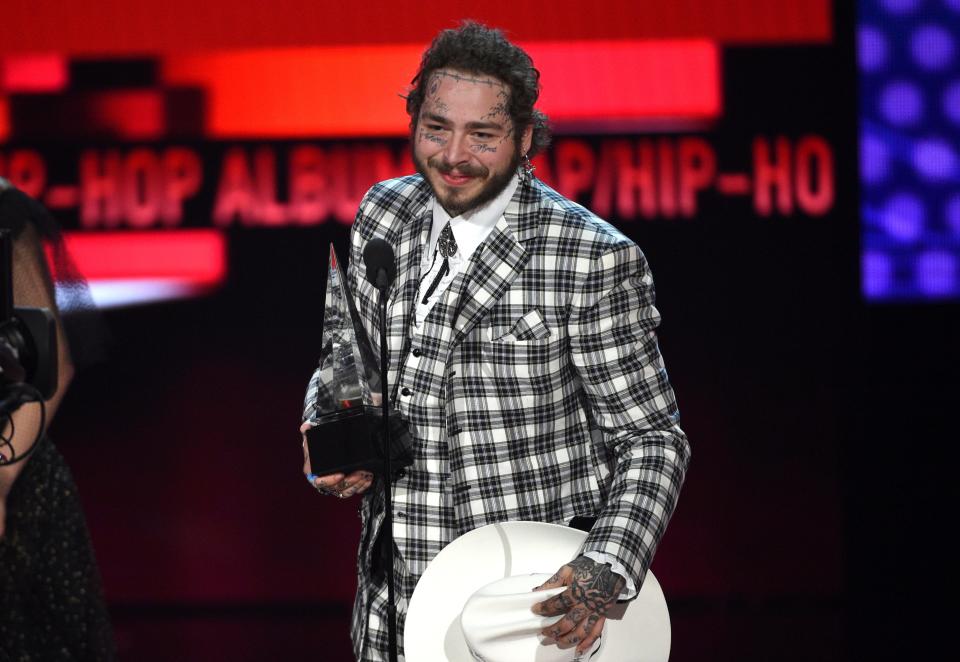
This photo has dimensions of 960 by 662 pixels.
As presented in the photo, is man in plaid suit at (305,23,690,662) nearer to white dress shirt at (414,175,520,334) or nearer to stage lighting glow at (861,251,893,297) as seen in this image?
white dress shirt at (414,175,520,334)

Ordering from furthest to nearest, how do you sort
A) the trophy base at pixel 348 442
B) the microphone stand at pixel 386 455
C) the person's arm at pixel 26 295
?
1. the person's arm at pixel 26 295
2. the trophy base at pixel 348 442
3. the microphone stand at pixel 386 455

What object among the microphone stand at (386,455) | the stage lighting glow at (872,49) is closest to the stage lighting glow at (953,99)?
the stage lighting glow at (872,49)

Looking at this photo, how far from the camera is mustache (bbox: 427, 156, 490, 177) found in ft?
6.40

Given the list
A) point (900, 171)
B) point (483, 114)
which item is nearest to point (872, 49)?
point (900, 171)

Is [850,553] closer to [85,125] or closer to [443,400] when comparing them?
[443,400]

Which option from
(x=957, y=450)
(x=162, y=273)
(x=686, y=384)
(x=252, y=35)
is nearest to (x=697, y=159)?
(x=686, y=384)

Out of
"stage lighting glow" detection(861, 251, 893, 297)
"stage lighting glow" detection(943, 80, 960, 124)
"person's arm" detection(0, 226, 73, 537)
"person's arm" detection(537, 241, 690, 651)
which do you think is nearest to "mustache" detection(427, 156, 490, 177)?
"person's arm" detection(537, 241, 690, 651)

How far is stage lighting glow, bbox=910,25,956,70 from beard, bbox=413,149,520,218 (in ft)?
8.64

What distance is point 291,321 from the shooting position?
413cm

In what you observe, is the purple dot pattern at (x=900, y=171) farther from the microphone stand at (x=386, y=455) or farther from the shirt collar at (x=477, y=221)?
the microphone stand at (x=386, y=455)

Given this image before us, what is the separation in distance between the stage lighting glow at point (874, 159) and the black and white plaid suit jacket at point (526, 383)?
2410 millimetres

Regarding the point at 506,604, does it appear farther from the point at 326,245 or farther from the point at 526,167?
the point at 326,245

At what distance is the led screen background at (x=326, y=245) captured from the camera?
4.02m

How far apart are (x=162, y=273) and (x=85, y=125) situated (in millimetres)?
597
